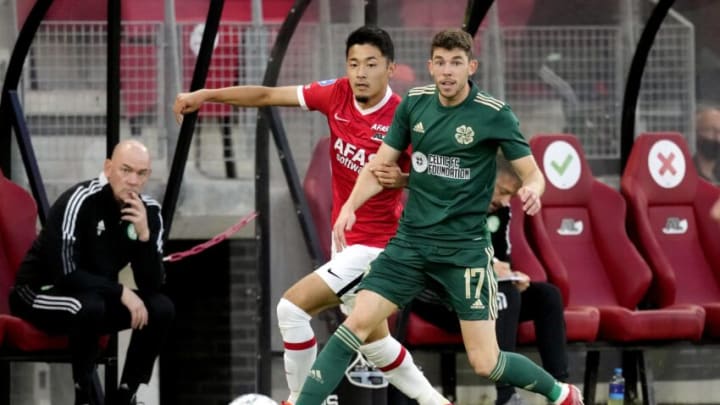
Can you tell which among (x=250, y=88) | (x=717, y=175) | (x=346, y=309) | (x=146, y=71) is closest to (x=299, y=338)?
(x=346, y=309)

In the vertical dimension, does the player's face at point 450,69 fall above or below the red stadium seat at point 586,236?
above

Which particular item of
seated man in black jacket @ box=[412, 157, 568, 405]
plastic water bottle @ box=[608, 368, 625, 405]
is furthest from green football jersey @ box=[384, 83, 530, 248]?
plastic water bottle @ box=[608, 368, 625, 405]

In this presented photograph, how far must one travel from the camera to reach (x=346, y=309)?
8.12 m

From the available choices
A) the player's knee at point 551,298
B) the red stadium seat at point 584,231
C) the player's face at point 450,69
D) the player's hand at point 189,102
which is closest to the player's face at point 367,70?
the player's face at point 450,69

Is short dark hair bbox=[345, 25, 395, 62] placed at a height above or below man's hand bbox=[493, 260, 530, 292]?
above

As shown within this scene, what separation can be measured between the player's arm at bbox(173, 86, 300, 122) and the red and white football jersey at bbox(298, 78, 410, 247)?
8cm

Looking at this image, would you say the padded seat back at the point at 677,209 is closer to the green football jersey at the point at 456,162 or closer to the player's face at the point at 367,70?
the player's face at the point at 367,70

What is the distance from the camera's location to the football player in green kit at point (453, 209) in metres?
7.32

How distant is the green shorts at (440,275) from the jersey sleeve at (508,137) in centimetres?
44

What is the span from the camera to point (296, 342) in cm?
777

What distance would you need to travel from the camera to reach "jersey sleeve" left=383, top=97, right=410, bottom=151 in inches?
296

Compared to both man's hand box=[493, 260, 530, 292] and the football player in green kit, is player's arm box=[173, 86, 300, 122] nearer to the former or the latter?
the football player in green kit

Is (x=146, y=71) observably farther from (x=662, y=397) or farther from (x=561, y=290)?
(x=662, y=397)

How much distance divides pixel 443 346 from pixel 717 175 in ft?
8.49
